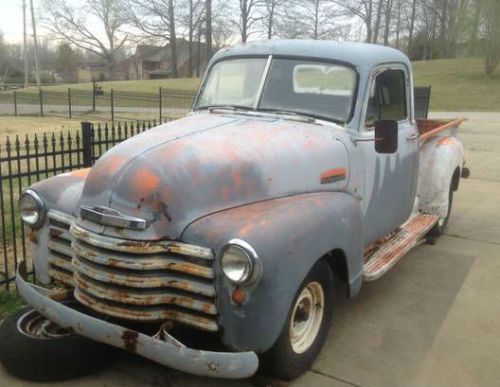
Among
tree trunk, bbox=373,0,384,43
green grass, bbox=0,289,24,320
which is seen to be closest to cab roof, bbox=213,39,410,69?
green grass, bbox=0,289,24,320

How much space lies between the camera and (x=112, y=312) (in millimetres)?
2883

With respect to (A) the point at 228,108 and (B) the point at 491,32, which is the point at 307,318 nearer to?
(A) the point at 228,108

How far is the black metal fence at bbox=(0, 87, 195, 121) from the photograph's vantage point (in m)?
22.3

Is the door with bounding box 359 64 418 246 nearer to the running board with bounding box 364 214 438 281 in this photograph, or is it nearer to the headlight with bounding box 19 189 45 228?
the running board with bounding box 364 214 438 281

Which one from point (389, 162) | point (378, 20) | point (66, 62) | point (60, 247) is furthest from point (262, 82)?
point (66, 62)

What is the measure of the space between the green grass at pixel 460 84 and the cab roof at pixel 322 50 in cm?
2541

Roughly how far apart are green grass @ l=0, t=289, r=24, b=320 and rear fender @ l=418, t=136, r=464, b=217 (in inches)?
162

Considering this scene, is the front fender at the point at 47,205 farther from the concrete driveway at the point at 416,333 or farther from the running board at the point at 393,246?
the running board at the point at 393,246

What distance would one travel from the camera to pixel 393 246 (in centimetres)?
474

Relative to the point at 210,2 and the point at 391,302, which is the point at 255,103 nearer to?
the point at 391,302

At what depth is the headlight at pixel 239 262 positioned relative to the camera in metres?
2.62

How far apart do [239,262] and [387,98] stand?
2.48 meters

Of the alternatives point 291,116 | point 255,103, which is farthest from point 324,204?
point 255,103

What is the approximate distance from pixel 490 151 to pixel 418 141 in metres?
9.38
